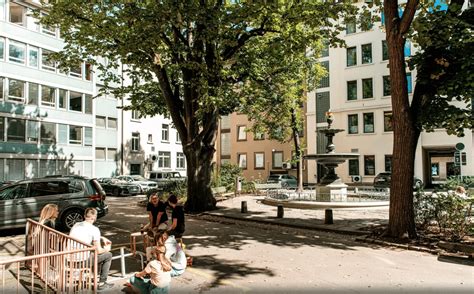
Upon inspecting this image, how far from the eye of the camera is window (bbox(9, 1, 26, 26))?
1257 inches

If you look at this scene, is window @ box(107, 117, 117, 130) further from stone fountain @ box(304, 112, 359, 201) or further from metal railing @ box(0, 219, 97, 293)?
metal railing @ box(0, 219, 97, 293)

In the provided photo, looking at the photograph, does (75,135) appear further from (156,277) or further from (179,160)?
(156,277)

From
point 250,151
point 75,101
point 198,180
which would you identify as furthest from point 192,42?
point 250,151

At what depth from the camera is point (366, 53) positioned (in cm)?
3656

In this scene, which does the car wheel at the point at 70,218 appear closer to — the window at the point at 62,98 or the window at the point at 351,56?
the window at the point at 62,98

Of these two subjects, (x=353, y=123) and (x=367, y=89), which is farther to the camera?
(x=353, y=123)

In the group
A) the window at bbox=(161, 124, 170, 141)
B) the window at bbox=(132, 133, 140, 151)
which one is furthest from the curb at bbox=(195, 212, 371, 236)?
the window at bbox=(161, 124, 170, 141)

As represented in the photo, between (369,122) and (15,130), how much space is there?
31.3 meters

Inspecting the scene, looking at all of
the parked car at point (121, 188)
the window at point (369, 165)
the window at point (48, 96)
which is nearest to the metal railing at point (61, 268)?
the parked car at point (121, 188)

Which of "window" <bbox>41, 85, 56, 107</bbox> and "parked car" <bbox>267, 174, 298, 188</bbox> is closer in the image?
"window" <bbox>41, 85, 56, 107</bbox>

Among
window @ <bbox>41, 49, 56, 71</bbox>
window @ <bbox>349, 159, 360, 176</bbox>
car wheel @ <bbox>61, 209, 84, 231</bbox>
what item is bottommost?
car wheel @ <bbox>61, 209, 84, 231</bbox>

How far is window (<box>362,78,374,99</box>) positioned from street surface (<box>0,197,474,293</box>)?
1059 inches

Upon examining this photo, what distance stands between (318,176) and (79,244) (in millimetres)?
33587

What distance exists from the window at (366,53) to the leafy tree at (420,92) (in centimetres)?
2641
